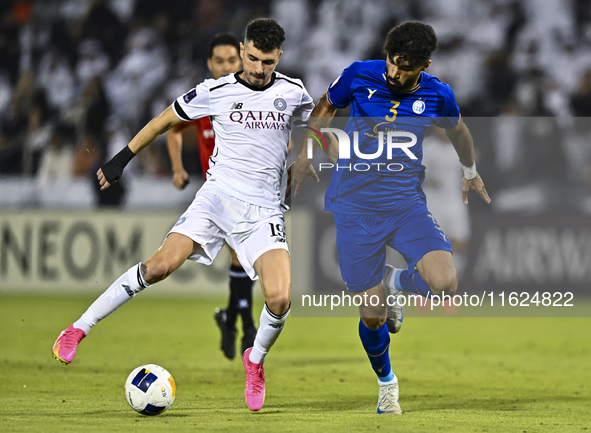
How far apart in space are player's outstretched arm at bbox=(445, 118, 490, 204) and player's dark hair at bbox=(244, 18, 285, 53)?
128cm

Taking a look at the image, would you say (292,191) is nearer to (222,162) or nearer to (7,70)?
(222,162)

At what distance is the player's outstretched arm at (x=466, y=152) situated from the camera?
5.76 meters

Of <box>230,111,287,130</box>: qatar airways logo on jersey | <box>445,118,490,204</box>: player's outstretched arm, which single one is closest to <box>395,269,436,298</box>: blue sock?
<box>445,118,490,204</box>: player's outstretched arm

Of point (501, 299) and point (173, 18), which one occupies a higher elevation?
point (173, 18)

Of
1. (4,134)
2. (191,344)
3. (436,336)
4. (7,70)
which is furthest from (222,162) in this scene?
(7,70)

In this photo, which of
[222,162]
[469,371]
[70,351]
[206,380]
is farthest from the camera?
[469,371]

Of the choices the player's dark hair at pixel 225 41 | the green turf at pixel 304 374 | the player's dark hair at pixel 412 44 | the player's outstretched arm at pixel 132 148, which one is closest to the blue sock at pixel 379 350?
the green turf at pixel 304 374

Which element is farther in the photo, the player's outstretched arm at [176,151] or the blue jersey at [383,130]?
the player's outstretched arm at [176,151]

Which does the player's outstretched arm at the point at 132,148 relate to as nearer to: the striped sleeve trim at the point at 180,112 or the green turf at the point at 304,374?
the striped sleeve trim at the point at 180,112

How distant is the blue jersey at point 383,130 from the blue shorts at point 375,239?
0.23ft

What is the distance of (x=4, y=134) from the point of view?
43.7 feet

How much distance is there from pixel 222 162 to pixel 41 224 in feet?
24.4

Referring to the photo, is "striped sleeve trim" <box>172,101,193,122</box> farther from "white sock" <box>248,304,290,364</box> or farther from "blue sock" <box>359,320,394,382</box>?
"blue sock" <box>359,320,394,382</box>

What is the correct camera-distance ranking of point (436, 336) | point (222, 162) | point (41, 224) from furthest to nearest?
1. point (41, 224)
2. point (436, 336)
3. point (222, 162)
